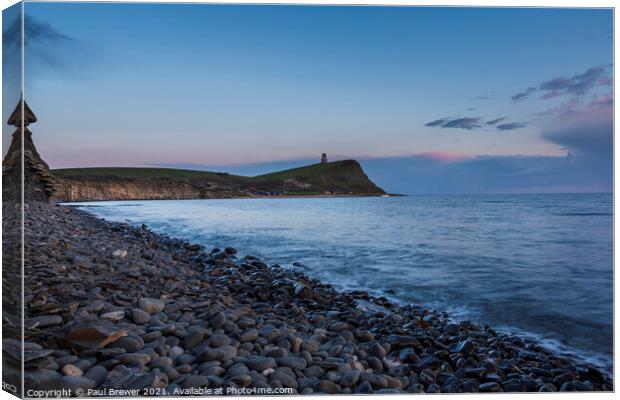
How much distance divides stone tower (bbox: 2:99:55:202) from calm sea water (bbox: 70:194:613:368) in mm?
2627

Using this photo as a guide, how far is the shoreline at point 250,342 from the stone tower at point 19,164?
38 centimetres

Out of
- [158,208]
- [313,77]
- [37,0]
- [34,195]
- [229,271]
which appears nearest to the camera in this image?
[37,0]

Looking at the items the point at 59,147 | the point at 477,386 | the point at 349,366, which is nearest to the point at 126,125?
the point at 59,147

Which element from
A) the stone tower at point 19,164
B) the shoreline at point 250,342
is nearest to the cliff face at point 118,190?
the shoreline at point 250,342

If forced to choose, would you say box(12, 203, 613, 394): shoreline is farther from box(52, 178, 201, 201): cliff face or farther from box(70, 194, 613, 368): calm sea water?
box(70, 194, 613, 368): calm sea water

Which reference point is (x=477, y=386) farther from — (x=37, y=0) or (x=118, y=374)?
(x=37, y=0)

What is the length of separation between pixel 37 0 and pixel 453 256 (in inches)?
238

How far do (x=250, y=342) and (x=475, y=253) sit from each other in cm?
428

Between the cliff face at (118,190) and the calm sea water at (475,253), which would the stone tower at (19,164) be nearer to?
the cliff face at (118,190)

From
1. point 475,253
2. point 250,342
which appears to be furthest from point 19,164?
point 475,253

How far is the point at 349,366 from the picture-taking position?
3000 millimetres

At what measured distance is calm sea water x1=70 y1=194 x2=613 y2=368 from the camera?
4.12m

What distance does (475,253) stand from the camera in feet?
20.7

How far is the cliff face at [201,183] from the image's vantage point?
4.65 meters
